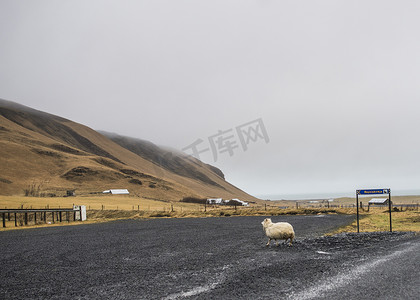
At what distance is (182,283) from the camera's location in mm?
9789

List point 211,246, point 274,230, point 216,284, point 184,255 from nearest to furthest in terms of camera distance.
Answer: point 216,284, point 184,255, point 274,230, point 211,246

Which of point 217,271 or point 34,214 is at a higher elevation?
point 217,271

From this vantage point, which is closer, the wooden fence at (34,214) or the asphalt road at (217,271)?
the asphalt road at (217,271)

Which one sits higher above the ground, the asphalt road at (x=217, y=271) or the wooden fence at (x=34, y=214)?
the asphalt road at (x=217, y=271)

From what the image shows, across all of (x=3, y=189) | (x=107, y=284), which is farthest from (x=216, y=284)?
(x=3, y=189)

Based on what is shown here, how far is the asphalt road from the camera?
8.71 metres

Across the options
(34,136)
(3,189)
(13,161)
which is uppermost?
(34,136)

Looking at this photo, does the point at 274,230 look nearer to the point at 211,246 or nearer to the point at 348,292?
the point at 211,246

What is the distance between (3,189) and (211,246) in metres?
110

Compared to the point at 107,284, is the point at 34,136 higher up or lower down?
higher up

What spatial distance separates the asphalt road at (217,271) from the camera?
8711 mm

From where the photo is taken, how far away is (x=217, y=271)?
11.2m

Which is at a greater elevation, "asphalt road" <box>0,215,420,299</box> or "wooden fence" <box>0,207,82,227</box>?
"asphalt road" <box>0,215,420,299</box>

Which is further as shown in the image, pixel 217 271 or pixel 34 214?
pixel 34 214
